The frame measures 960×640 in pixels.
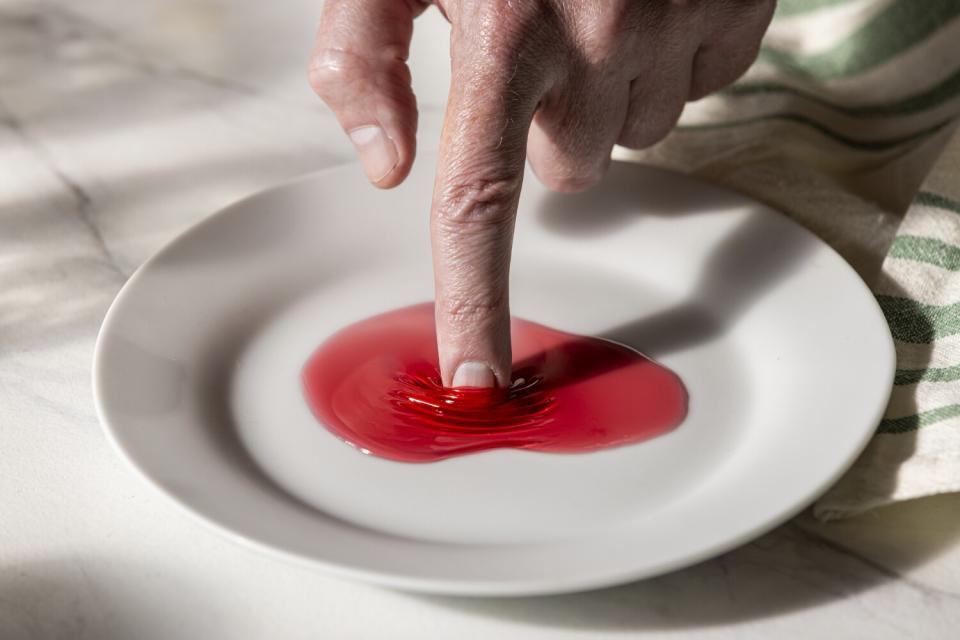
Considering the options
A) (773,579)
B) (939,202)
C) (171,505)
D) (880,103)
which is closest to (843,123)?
(880,103)

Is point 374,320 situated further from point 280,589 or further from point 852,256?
point 852,256

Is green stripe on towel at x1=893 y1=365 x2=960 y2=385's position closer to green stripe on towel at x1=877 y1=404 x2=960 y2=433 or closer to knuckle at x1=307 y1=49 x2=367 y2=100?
green stripe on towel at x1=877 y1=404 x2=960 y2=433

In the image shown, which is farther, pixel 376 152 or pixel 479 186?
pixel 376 152

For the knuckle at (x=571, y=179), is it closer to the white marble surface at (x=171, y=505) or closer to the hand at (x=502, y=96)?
the hand at (x=502, y=96)

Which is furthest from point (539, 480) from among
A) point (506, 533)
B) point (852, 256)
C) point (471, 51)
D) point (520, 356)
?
point (852, 256)

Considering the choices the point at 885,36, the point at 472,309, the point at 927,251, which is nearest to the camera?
the point at 472,309

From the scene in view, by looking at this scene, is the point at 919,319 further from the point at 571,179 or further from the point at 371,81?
the point at 371,81
